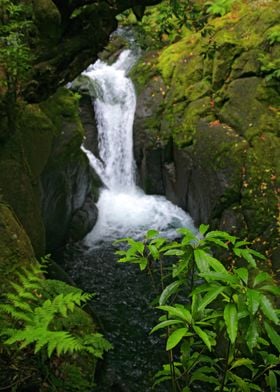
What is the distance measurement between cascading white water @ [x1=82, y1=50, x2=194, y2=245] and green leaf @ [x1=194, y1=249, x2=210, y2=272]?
853cm

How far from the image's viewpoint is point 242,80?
10039 millimetres

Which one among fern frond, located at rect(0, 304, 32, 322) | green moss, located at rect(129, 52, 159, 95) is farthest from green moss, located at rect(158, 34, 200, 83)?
fern frond, located at rect(0, 304, 32, 322)

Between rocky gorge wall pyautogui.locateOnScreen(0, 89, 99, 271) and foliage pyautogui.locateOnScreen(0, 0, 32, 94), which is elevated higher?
foliage pyautogui.locateOnScreen(0, 0, 32, 94)

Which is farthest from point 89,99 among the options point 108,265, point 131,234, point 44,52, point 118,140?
point 44,52

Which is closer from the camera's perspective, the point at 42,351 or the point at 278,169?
the point at 42,351

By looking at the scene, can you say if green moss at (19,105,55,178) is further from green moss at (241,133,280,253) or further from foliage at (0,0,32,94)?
green moss at (241,133,280,253)

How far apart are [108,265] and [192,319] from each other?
7.48 metres

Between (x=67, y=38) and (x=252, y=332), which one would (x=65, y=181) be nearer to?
(x=67, y=38)

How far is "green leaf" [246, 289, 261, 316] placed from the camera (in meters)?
1.56

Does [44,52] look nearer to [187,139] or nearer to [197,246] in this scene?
[197,246]

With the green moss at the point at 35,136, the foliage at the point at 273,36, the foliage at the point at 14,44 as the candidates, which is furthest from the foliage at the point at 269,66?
the foliage at the point at 14,44

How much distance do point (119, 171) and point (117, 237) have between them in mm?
3679

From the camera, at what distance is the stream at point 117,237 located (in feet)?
20.2

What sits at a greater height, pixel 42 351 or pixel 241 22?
pixel 241 22
